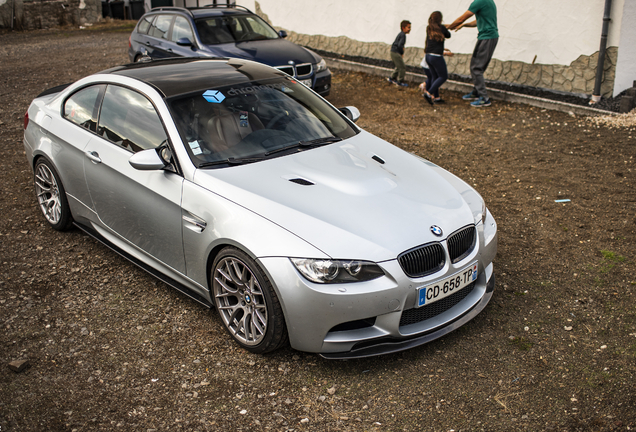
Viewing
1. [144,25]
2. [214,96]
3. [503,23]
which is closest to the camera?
[214,96]

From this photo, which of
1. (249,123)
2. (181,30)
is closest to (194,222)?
(249,123)

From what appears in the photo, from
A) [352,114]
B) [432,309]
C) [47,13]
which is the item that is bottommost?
[432,309]

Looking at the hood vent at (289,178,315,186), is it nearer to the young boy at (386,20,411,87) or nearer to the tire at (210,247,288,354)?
the tire at (210,247,288,354)

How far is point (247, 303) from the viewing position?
3684mm

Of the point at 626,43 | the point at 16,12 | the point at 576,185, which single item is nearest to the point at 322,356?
the point at 576,185

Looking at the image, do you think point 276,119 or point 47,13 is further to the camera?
point 47,13

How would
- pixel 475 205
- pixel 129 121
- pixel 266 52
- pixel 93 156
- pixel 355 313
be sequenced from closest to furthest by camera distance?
1. pixel 355 313
2. pixel 475 205
3. pixel 129 121
4. pixel 93 156
5. pixel 266 52

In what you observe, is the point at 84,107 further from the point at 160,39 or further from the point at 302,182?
the point at 160,39

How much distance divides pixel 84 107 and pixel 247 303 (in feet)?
8.50

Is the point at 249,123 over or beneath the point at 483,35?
beneath

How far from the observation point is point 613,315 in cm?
413

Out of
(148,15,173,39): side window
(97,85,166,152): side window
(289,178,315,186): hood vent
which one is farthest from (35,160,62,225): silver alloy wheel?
(148,15,173,39): side window

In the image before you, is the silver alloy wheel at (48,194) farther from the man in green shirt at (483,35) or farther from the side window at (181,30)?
the man in green shirt at (483,35)

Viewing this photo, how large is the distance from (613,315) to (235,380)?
2792 mm
